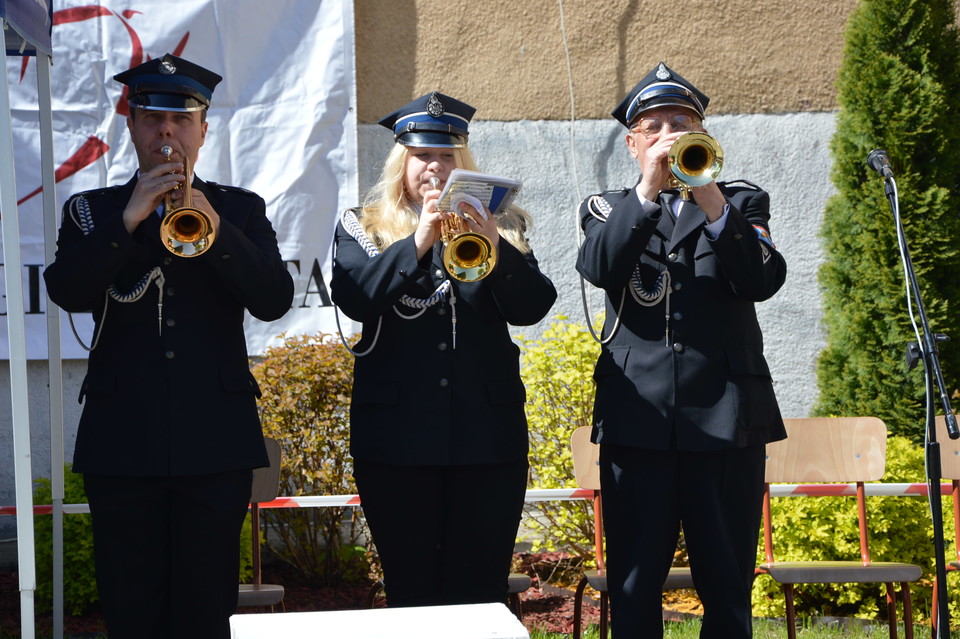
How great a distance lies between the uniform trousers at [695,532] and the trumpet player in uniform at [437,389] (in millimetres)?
398

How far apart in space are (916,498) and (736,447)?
266 centimetres

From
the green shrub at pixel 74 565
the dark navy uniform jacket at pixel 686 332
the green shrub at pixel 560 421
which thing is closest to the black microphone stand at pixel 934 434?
the dark navy uniform jacket at pixel 686 332

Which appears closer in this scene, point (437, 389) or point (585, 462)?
point (437, 389)

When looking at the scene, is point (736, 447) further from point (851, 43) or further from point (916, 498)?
point (851, 43)

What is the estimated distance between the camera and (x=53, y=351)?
407 cm

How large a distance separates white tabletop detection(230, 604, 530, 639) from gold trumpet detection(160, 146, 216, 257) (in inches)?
48.2

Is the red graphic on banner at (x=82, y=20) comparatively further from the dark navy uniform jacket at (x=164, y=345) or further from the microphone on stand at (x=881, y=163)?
the microphone on stand at (x=881, y=163)

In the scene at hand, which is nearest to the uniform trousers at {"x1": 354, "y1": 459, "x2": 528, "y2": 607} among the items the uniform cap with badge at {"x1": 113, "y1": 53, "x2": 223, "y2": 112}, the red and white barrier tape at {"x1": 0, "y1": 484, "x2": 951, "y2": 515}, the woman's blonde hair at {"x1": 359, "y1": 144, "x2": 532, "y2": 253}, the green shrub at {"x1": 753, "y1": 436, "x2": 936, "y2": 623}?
the woman's blonde hair at {"x1": 359, "y1": 144, "x2": 532, "y2": 253}

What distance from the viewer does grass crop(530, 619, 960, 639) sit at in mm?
5125

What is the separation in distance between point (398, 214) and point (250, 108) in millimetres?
3624

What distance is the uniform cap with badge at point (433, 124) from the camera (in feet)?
11.9

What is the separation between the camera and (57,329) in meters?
4.11

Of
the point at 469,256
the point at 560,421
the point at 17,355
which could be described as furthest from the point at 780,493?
the point at 17,355

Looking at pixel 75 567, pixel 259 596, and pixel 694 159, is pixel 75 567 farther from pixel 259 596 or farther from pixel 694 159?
pixel 694 159
